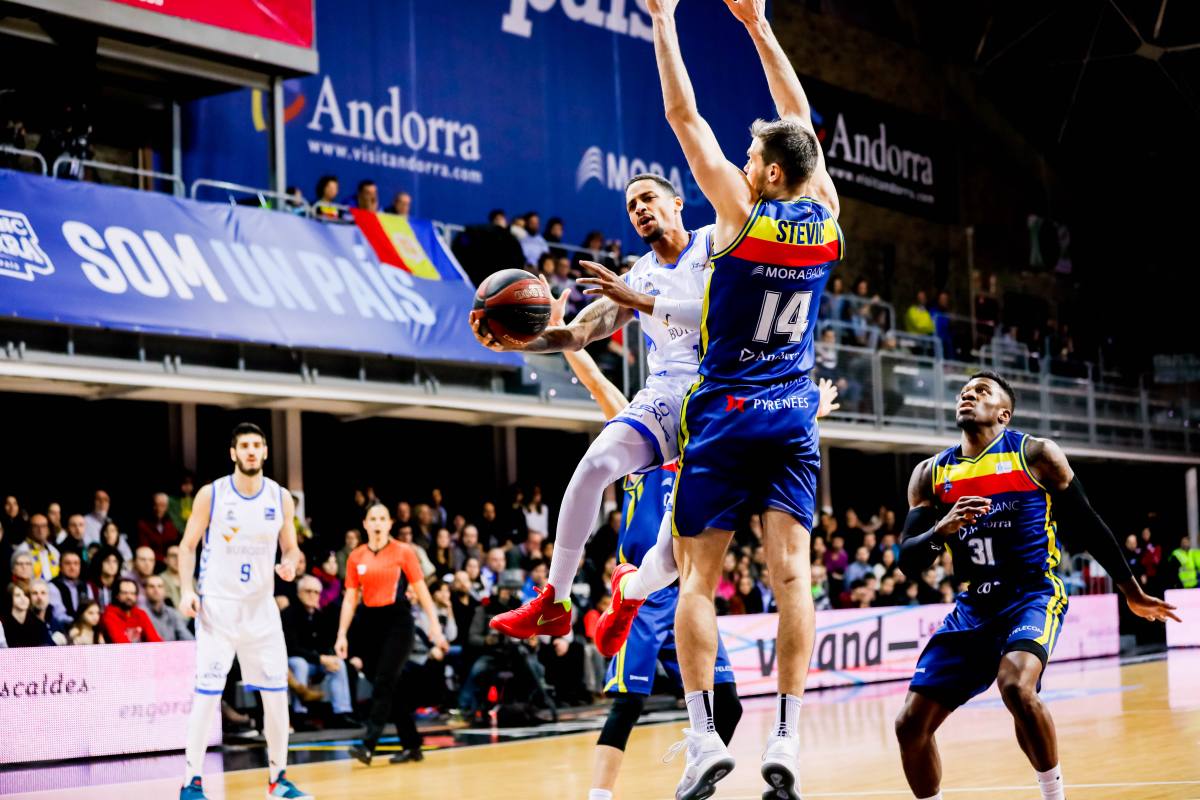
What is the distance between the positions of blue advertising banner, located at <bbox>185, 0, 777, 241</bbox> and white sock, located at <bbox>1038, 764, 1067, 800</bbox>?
12357 mm

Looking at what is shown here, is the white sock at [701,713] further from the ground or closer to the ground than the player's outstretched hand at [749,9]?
closer to the ground

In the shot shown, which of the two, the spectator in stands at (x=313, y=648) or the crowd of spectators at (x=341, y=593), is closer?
the crowd of spectators at (x=341, y=593)

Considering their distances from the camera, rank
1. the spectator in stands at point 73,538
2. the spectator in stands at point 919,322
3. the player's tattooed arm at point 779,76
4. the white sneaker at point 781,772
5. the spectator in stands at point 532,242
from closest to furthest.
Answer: the white sneaker at point 781,772, the player's tattooed arm at point 779,76, the spectator in stands at point 73,538, the spectator in stands at point 532,242, the spectator in stands at point 919,322

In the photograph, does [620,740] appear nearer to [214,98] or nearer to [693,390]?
[693,390]

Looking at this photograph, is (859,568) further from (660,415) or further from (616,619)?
(660,415)

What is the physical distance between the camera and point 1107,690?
15711mm

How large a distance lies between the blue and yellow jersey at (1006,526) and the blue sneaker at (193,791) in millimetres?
4596

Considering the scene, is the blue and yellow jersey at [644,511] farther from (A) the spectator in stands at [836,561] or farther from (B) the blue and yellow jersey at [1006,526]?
(A) the spectator in stands at [836,561]

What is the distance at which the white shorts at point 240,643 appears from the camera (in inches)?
367

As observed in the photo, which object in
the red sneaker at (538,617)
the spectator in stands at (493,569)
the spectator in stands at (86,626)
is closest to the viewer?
the red sneaker at (538,617)

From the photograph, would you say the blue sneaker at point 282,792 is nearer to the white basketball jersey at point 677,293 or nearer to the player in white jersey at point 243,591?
the player in white jersey at point 243,591

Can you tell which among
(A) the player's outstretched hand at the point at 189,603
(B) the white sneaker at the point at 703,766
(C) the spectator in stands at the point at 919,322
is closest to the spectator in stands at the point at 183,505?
(A) the player's outstretched hand at the point at 189,603

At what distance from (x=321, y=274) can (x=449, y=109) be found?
5620 millimetres

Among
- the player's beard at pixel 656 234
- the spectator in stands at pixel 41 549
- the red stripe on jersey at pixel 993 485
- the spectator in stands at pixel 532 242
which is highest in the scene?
the spectator in stands at pixel 532 242
